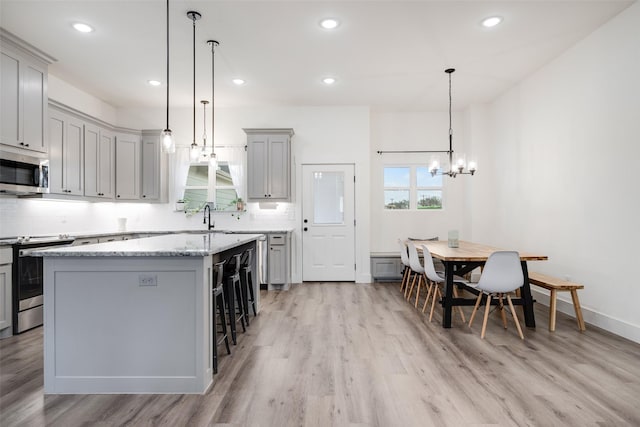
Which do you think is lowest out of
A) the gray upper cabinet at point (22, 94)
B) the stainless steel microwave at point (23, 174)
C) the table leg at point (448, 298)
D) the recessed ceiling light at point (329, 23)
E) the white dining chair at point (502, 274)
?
the table leg at point (448, 298)

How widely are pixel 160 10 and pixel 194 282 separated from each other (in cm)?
269

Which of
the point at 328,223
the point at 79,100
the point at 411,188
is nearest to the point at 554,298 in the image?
the point at 411,188

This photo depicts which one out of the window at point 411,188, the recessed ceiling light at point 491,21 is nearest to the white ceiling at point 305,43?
the recessed ceiling light at point 491,21

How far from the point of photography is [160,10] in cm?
326

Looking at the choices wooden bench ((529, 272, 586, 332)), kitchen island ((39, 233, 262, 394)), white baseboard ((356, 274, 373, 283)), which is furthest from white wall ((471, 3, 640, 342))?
kitchen island ((39, 233, 262, 394))

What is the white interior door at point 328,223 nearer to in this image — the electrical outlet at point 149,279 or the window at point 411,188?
the window at point 411,188

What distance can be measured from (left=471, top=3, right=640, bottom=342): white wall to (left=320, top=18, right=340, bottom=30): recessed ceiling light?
111 inches

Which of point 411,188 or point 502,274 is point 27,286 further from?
point 411,188

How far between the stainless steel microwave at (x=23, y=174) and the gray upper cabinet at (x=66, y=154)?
A: 0.26 m

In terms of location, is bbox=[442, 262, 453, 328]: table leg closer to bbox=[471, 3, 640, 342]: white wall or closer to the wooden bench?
the wooden bench

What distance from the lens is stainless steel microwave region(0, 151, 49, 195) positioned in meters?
3.52

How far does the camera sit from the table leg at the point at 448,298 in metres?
3.60

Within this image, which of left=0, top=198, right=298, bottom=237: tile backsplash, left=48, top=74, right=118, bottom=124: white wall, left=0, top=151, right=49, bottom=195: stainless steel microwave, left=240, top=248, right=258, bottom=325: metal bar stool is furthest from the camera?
left=0, top=198, right=298, bottom=237: tile backsplash

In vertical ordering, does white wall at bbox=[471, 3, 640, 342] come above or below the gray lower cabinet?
above
